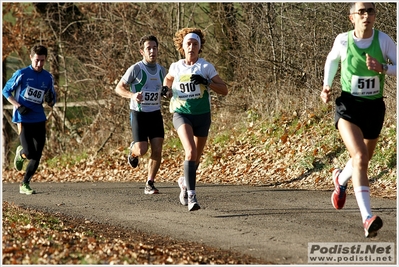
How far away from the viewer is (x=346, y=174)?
858 centimetres

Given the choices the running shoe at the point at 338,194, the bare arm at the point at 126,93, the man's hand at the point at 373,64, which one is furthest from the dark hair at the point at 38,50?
the man's hand at the point at 373,64

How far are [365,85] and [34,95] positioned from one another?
6.15 meters

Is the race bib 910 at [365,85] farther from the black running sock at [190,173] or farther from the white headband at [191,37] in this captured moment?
the white headband at [191,37]

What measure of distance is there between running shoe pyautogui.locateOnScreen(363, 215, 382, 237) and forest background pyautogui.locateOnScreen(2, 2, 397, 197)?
3.92 metres

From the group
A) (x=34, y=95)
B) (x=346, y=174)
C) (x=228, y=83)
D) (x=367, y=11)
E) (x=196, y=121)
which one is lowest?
(x=228, y=83)

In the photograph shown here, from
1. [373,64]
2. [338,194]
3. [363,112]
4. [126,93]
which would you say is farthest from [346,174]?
[126,93]

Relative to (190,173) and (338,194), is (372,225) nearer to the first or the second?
(338,194)

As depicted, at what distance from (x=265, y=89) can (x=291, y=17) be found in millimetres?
1707

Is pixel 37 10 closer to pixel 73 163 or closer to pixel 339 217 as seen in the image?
pixel 73 163

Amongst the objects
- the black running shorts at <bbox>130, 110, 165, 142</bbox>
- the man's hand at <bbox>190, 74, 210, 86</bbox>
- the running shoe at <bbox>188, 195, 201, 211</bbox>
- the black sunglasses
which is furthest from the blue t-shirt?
the black sunglasses

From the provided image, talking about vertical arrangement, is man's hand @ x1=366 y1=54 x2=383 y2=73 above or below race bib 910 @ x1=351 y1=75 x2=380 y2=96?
above

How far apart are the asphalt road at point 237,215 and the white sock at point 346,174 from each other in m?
0.45

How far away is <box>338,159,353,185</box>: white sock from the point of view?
336 inches

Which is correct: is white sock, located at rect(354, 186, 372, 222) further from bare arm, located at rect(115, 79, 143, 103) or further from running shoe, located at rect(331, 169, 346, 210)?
bare arm, located at rect(115, 79, 143, 103)
